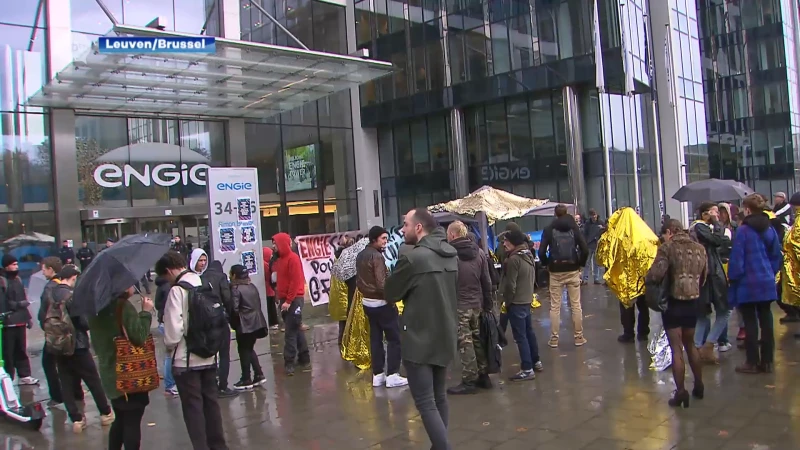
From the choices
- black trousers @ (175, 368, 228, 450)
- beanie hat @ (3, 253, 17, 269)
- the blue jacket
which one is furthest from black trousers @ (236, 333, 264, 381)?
the blue jacket

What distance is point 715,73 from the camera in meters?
47.6

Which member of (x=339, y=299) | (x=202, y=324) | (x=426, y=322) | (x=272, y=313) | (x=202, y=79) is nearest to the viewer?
(x=426, y=322)

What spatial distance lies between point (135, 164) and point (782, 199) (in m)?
20.2

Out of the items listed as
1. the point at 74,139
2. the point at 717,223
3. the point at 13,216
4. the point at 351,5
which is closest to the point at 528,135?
the point at 351,5

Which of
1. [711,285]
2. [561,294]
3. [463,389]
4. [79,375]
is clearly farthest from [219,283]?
[711,285]

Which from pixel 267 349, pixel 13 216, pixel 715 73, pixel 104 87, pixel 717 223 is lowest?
pixel 267 349

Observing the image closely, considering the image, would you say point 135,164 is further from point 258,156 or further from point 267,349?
point 267,349

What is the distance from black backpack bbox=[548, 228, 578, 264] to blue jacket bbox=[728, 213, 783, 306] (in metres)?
2.17

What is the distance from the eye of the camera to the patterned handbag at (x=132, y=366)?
15.4 ft

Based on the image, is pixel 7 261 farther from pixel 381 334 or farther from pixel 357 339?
pixel 381 334

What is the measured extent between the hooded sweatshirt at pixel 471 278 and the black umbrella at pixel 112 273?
3.05 m

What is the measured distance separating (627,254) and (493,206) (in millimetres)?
6318

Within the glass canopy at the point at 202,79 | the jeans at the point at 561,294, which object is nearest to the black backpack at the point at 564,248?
the jeans at the point at 561,294

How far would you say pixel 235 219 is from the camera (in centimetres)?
1016
